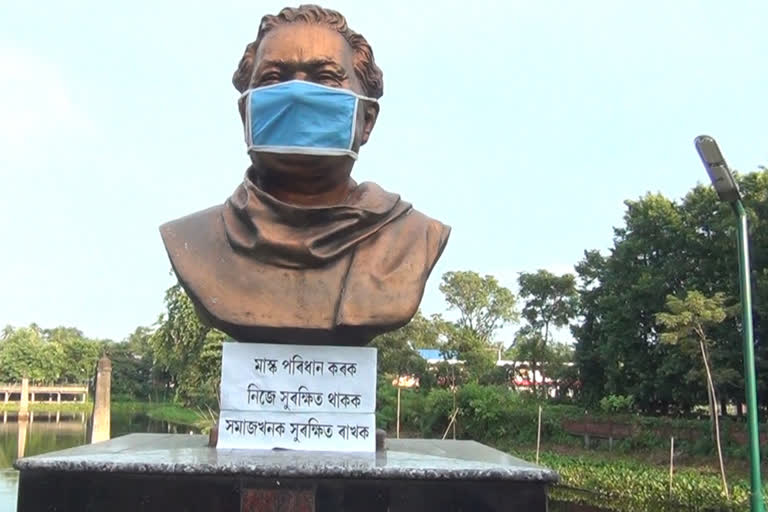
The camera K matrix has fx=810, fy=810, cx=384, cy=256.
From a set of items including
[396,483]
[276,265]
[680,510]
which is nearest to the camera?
[396,483]

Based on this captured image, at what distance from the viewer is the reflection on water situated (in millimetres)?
16219

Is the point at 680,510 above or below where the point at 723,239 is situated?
below

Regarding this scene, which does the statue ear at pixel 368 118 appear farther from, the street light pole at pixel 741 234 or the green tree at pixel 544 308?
the green tree at pixel 544 308

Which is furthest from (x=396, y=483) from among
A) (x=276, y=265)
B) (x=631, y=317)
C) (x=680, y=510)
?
(x=631, y=317)

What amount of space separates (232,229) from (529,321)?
29464 millimetres

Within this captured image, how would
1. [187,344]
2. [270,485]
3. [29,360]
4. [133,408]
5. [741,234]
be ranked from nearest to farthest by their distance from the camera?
[270,485] < [741,234] < [187,344] < [133,408] < [29,360]

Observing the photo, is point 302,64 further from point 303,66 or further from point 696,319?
point 696,319

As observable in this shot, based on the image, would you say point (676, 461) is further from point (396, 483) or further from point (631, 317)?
point (396, 483)

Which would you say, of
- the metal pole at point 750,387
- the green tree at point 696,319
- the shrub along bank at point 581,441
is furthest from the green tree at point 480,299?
the metal pole at point 750,387

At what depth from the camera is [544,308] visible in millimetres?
31688

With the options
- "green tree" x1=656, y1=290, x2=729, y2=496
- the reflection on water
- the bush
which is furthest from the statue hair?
the bush

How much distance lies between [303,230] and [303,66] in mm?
709

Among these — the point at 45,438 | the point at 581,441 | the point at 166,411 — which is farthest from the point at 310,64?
the point at 166,411

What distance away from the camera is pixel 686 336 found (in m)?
18.7
